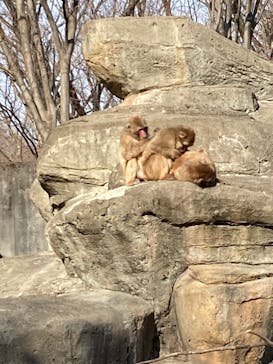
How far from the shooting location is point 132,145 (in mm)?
6363

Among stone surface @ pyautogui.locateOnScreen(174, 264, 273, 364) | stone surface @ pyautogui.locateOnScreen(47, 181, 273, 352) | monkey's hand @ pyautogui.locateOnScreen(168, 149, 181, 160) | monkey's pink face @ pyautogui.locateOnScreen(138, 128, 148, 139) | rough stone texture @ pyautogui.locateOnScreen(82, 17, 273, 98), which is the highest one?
rough stone texture @ pyautogui.locateOnScreen(82, 17, 273, 98)

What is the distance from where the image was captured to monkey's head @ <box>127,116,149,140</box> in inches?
252

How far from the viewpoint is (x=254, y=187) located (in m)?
6.07

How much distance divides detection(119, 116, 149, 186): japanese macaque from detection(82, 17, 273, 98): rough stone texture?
1.30m

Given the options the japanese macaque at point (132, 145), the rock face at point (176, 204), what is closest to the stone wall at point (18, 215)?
the rock face at point (176, 204)

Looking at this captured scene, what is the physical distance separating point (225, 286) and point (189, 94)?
2390mm

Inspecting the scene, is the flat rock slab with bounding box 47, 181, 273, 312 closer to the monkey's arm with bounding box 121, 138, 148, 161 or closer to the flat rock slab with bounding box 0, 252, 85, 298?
the monkey's arm with bounding box 121, 138, 148, 161

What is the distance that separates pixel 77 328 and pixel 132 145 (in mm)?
1934

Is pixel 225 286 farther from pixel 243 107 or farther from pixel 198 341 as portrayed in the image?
pixel 243 107

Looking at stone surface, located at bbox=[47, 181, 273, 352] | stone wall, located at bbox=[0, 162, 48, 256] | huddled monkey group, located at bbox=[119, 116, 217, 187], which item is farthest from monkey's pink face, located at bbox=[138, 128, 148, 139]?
stone wall, located at bbox=[0, 162, 48, 256]

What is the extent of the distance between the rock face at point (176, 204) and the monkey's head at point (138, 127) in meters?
0.40

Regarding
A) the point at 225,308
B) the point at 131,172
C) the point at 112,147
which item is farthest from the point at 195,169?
the point at 112,147

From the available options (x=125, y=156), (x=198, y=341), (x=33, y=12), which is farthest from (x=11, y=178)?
(x=198, y=341)

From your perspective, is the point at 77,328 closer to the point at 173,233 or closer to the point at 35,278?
the point at 173,233
